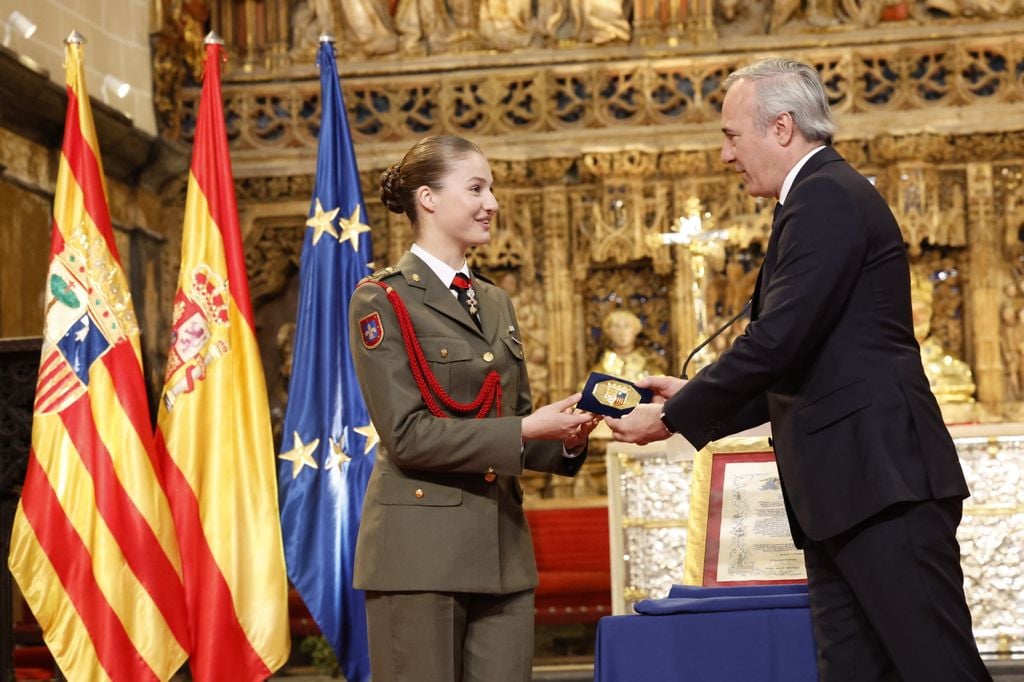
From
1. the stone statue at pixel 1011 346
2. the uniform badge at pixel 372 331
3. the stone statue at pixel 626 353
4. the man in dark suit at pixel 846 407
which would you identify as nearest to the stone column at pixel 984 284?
the stone statue at pixel 1011 346

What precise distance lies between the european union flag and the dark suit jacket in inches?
89.0

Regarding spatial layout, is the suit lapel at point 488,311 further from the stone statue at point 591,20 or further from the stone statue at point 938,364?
the stone statue at point 591,20

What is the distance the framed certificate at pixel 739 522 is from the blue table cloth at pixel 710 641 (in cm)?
55

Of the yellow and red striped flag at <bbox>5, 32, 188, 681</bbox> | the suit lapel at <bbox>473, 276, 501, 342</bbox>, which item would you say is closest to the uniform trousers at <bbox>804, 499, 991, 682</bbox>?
the suit lapel at <bbox>473, 276, 501, 342</bbox>

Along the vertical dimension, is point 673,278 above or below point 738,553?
above

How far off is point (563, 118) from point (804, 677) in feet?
15.4

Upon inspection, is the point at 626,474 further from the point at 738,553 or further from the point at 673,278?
the point at 673,278

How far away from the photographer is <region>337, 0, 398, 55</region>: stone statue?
7.15 meters

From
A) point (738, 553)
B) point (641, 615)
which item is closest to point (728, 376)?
point (641, 615)

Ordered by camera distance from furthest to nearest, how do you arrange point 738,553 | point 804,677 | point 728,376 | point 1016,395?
1. point 1016,395
2. point 738,553
3. point 804,677
4. point 728,376

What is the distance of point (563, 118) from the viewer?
23.2 feet

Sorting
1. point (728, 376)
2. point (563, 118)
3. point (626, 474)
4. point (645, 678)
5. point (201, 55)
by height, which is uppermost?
point (201, 55)

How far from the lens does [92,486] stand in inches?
166

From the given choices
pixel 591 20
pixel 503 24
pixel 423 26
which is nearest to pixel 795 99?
pixel 591 20
